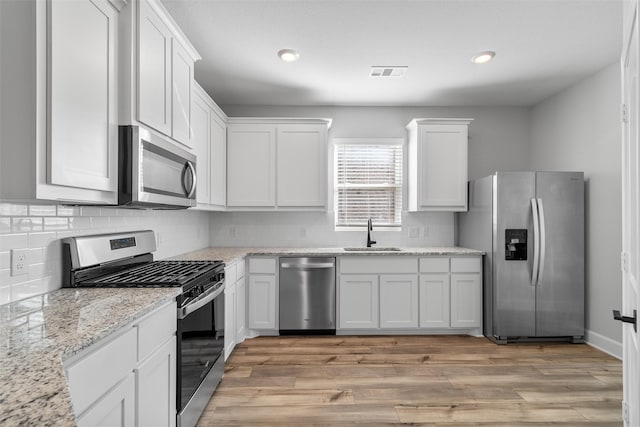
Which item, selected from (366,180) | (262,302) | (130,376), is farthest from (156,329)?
(366,180)

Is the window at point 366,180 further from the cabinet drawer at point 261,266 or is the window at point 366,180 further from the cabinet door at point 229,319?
the cabinet door at point 229,319

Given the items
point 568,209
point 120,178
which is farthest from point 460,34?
point 120,178

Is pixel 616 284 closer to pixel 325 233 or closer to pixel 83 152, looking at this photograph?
pixel 325 233

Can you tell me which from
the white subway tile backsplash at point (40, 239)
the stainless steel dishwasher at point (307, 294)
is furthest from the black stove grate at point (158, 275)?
the stainless steel dishwasher at point (307, 294)

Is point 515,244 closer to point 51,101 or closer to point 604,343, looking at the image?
point 604,343

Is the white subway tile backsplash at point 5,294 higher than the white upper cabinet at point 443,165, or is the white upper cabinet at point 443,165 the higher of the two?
the white upper cabinet at point 443,165

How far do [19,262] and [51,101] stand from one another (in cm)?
78

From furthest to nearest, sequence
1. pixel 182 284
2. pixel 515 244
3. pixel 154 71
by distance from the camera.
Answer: pixel 515 244, pixel 154 71, pixel 182 284

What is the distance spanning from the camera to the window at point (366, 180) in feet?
14.6

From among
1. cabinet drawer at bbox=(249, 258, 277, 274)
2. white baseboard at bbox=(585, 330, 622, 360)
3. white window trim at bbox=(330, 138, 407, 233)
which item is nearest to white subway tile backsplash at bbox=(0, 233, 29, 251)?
cabinet drawer at bbox=(249, 258, 277, 274)

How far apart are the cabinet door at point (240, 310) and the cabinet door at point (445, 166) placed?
2215 mm

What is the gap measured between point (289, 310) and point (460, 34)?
2.96 meters

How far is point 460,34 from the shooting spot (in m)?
2.71

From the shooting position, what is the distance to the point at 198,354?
82.5 inches
